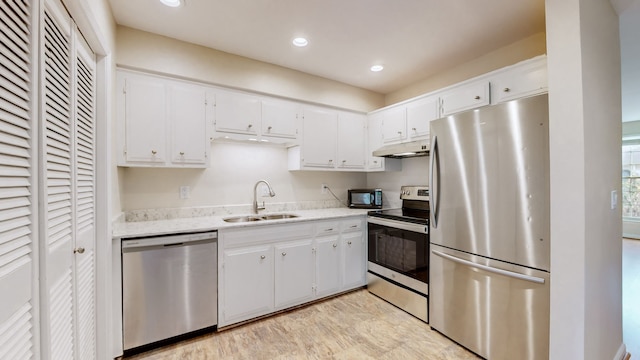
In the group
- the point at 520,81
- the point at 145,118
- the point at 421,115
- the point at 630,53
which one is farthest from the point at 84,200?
the point at 630,53

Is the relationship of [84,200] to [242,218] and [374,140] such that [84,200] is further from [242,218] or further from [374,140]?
[374,140]

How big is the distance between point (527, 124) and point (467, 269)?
1.12 meters

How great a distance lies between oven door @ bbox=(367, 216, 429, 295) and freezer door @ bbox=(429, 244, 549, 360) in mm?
134

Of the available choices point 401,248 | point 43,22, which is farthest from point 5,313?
point 401,248

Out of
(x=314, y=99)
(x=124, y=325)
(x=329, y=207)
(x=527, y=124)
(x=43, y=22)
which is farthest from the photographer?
(x=329, y=207)

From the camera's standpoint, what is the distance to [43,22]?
3.15 feet

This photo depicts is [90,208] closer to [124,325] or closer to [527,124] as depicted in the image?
[124,325]

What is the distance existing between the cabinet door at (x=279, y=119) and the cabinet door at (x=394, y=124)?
3.74 ft

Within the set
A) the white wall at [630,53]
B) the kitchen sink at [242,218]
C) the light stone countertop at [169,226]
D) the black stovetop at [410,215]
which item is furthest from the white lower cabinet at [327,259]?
the white wall at [630,53]

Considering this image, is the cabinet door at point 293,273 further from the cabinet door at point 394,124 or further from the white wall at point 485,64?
the white wall at point 485,64

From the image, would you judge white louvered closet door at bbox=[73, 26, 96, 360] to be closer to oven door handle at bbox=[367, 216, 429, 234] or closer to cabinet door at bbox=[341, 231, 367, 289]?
cabinet door at bbox=[341, 231, 367, 289]

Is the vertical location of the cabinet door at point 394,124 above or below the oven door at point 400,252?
above

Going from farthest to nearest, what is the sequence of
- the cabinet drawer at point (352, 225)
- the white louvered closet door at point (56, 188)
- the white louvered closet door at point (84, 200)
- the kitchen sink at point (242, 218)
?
1. the cabinet drawer at point (352, 225)
2. the kitchen sink at point (242, 218)
3. the white louvered closet door at point (84, 200)
4. the white louvered closet door at point (56, 188)

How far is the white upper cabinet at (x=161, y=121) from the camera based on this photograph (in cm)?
222
